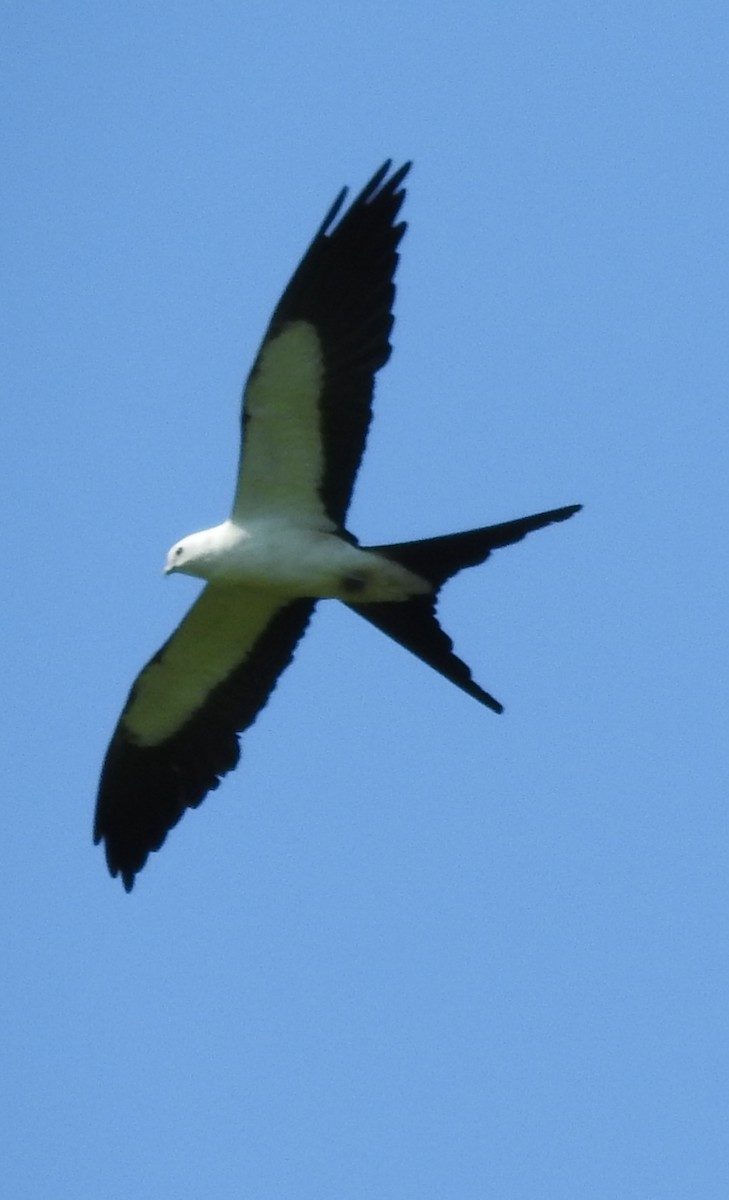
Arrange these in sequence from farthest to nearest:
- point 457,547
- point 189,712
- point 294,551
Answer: point 189,712 < point 294,551 < point 457,547

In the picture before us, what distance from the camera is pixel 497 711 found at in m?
10.3

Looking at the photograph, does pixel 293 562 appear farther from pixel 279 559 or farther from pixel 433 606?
pixel 433 606

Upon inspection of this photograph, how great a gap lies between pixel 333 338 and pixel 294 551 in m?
1.04

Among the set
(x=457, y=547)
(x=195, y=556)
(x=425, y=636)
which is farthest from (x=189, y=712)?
(x=457, y=547)

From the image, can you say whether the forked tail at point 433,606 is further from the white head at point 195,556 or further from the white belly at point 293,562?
the white head at point 195,556

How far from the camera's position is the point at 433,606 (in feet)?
34.5

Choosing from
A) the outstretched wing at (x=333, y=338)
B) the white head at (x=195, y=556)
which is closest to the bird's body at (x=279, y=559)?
the white head at (x=195, y=556)

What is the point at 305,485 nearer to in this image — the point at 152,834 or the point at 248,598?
the point at 248,598

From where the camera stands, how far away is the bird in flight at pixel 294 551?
10430 millimetres

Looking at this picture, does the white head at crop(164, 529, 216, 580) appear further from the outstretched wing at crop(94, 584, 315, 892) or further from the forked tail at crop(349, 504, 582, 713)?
the forked tail at crop(349, 504, 582, 713)

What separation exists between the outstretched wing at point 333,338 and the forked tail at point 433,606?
661mm

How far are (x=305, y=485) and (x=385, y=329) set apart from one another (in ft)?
2.84

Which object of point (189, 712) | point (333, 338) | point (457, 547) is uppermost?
point (333, 338)

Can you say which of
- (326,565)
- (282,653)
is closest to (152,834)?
(282,653)
